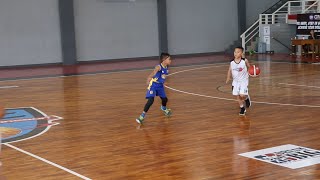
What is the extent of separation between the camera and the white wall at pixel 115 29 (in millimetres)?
25391

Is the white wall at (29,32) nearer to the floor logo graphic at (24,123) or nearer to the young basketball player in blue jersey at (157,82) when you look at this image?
the floor logo graphic at (24,123)

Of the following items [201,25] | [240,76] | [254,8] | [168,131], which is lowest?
[168,131]

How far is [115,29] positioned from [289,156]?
66.4ft

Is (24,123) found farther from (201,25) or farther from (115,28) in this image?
(201,25)

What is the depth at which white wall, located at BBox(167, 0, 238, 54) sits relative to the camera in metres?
28.2

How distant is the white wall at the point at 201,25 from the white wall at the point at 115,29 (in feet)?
3.90

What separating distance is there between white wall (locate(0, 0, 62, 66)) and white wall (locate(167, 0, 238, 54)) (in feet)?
21.8

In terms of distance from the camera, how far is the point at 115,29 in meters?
26.4

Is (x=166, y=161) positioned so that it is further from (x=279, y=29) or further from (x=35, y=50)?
(x=279, y=29)

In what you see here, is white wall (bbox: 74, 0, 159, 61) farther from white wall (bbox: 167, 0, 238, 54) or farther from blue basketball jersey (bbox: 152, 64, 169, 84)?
blue basketball jersey (bbox: 152, 64, 169, 84)

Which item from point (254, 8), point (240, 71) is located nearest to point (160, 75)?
point (240, 71)

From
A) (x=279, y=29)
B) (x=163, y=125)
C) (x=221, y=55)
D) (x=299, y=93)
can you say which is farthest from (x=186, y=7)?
(x=163, y=125)

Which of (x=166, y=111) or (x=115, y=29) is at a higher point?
(x=115, y=29)

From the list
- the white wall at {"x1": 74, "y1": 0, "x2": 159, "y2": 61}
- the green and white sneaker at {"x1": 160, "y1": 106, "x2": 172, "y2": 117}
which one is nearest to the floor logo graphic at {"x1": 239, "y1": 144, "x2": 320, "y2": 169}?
the green and white sneaker at {"x1": 160, "y1": 106, "x2": 172, "y2": 117}
